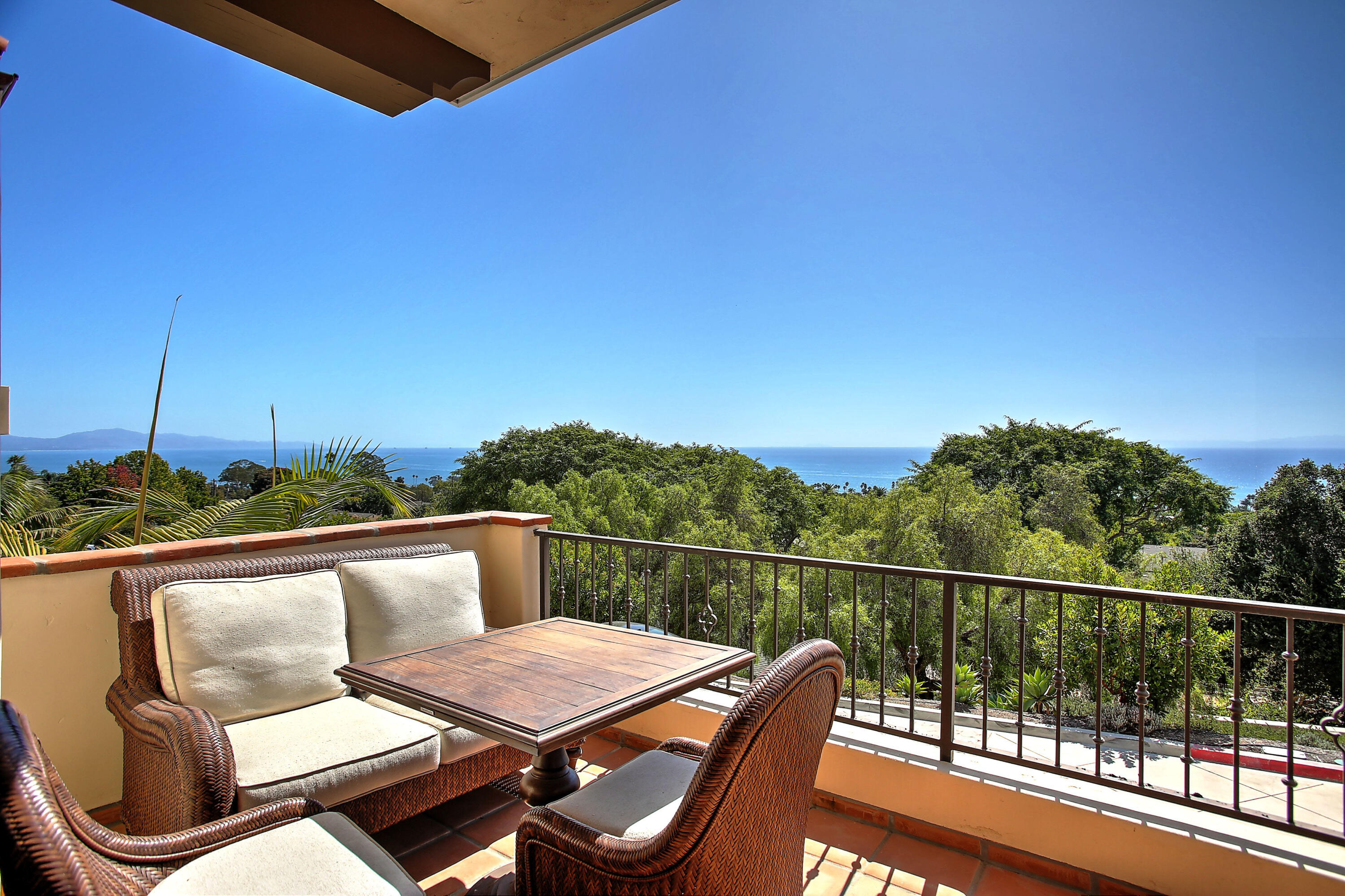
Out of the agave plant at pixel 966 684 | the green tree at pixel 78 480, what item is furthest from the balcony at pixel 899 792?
the green tree at pixel 78 480

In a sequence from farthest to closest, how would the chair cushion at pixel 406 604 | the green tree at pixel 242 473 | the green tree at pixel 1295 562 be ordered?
the green tree at pixel 1295 562 → the green tree at pixel 242 473 → the chair cushion at pixel 406 604

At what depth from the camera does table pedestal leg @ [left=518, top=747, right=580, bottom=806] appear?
1.89 meters

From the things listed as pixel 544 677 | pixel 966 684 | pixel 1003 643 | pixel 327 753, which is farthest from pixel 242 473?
pixel 1003 643

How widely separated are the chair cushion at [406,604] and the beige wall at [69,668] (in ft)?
2.00

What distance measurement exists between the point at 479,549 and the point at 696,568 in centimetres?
1371

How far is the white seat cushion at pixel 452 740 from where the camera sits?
220cm

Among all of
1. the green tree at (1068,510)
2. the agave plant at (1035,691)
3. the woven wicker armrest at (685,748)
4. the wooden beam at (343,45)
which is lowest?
the agave plant at (1035,691)

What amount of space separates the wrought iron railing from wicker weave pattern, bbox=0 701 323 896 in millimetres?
1494

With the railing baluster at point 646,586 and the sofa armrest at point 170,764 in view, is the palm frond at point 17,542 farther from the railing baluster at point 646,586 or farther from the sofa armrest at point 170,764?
the railing baluster at point 646,586

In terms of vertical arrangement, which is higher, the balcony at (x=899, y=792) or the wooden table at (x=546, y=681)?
the wooden table at (x=546, y=681)

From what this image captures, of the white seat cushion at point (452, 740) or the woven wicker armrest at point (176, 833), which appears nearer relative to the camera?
the woven wicker armrest at point (176, 833)

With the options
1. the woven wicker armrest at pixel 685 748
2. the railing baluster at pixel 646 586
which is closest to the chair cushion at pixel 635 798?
the woven wicker armrest at pixel 685 748

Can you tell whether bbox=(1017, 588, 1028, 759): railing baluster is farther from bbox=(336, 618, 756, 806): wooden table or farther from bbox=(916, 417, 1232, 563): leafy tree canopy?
bbox=(916, 417, 1232, 563): leafy tree canopy

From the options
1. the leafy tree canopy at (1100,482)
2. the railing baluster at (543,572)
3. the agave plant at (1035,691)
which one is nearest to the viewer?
the railing baluster at (543,572)
